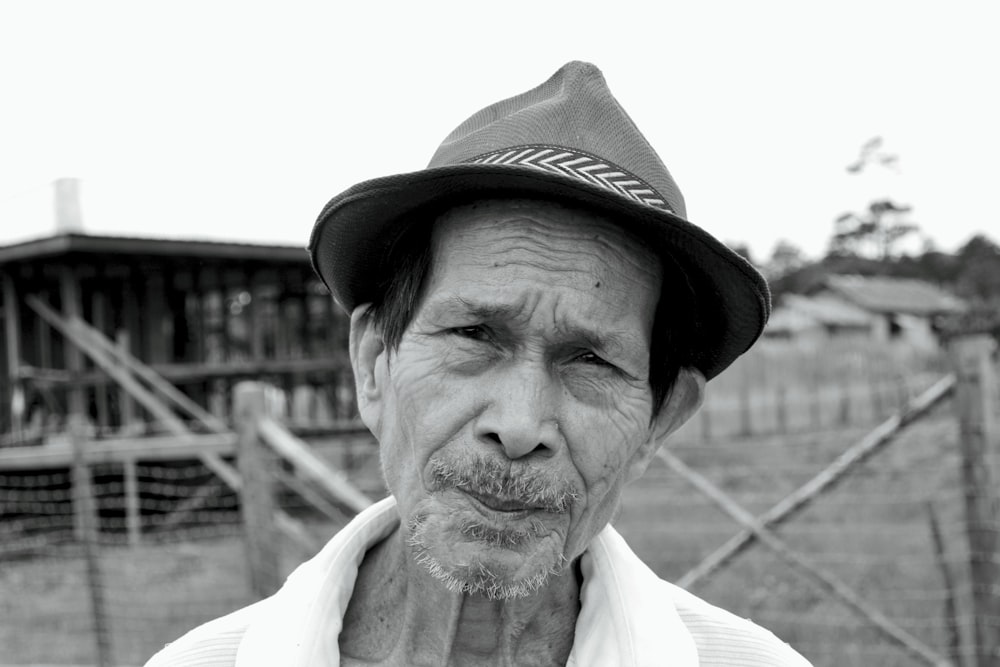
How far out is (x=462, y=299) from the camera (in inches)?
64.7

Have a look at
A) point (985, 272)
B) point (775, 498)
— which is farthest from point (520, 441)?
point (985, 272)

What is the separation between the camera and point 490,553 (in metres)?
1.58

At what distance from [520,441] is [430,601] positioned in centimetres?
46

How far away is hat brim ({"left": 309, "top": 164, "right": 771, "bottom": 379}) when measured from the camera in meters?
1.58

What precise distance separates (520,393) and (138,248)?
11251 millimetres

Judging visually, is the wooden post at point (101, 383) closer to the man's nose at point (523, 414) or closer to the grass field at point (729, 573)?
the grass field at point (729, 573)

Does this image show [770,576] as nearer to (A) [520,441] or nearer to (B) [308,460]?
(B) [308,460]

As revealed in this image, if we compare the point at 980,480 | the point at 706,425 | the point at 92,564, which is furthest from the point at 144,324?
the point at 980,480

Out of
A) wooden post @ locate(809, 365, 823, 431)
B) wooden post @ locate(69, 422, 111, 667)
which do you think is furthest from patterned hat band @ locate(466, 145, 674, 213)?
wooden post @ locate(809, 365, 823, 431)

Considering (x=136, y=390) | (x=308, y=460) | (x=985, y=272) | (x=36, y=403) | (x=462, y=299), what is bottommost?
(x=985, y=272)

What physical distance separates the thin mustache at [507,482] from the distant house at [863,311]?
129 feet

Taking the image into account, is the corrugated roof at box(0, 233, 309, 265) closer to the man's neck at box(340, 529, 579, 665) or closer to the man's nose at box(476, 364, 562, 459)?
the man's neck at box(340, 529, 579, 665)

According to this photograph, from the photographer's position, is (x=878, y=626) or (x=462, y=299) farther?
(x=878, y=626)

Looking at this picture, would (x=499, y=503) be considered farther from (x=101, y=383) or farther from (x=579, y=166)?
(x=101, y=383)
